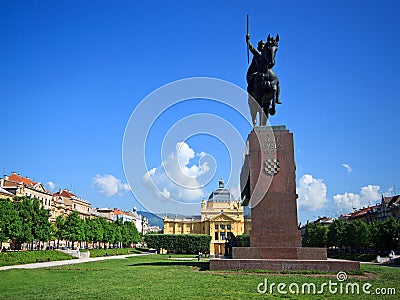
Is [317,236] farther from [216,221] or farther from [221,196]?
[221,196]

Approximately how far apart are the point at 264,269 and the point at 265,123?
794 cm

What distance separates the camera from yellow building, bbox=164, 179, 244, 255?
351 feet

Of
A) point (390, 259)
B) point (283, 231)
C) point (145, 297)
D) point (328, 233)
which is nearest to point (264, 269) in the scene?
point (283, 231)

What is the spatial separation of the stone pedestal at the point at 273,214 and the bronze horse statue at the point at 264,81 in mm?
A: 1458

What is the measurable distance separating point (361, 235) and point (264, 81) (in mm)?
46646

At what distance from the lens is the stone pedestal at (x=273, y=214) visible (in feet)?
53.2

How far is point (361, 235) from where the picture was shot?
57.7 m

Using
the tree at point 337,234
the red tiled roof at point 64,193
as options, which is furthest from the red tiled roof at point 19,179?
the tree at point 337,234

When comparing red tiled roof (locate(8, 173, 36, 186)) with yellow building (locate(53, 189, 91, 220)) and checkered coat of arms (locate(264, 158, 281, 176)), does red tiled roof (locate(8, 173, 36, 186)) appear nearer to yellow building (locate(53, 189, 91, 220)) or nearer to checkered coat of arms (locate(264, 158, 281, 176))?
yellow building (locate(53, 189, 91, 220))

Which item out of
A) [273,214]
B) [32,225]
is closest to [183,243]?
[32,225]

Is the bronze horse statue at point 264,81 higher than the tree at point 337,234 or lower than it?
higher

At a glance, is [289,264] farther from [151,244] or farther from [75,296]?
[151,244]

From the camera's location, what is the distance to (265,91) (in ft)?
65.4

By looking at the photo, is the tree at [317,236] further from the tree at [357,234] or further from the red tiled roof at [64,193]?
the red tiled roof at [64,193]
